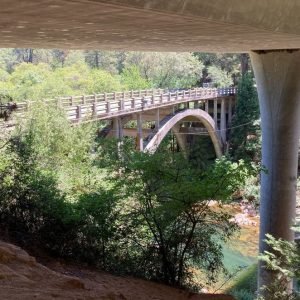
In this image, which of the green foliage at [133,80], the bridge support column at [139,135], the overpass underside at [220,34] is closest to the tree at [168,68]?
the green foliage at [133,80]

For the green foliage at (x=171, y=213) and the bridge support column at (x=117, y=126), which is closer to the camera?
the green foliage at (x=171, y=213)

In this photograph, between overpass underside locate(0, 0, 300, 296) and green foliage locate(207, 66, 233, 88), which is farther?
green foliage locate(207, 66, 233, 88)

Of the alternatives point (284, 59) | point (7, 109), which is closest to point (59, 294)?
point (284, 59)

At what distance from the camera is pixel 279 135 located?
1069cm

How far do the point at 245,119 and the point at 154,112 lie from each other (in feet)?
32.6

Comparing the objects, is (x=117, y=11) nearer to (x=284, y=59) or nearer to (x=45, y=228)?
(x=45, y=228)

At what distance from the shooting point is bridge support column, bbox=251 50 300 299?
10.5 m

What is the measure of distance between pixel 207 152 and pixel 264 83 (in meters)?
27.4

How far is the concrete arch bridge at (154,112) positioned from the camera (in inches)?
749

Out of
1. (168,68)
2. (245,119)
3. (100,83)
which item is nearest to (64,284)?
(100,83)

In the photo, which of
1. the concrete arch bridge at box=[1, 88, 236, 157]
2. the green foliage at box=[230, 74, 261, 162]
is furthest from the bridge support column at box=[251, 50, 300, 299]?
the green foliage at box=[230, 74, 261, 162]

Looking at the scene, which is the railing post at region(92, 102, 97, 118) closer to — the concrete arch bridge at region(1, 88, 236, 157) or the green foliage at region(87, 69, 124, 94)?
the concrete arch bridge at region(1, 88, 236, 157)

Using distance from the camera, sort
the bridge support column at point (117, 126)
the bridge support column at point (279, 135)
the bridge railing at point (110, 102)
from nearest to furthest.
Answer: the bridge support column at point (279, 135)
the bridge railing at point (110, 102)
the bridge support column at point (117, 126)

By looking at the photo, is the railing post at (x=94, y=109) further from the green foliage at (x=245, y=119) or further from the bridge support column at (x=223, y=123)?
the bridge support column at (x=223, y=123)
